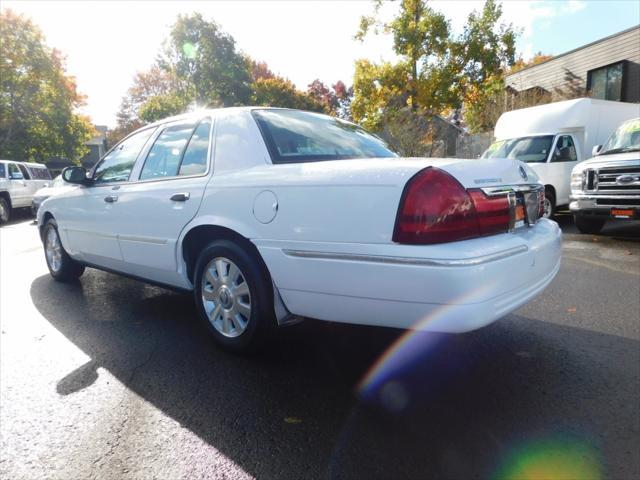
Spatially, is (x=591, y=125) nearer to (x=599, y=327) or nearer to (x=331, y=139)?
(x=599, y=327)

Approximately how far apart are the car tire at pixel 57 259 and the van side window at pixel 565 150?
364 inches

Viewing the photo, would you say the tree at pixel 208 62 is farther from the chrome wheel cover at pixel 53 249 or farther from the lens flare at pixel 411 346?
the lens flare at pixel 411 346

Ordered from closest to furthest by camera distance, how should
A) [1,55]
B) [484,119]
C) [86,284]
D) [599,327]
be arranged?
1. [599,327]
2. [86,284]
3. [484,119]
4. [1,55]

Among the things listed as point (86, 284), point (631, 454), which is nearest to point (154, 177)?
point (86, 284)

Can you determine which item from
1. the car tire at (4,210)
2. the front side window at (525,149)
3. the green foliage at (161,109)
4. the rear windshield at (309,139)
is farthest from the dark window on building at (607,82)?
the green foliage at (161,109)

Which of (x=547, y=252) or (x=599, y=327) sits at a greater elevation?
(x=547, y=252)

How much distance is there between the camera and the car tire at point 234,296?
2795mm

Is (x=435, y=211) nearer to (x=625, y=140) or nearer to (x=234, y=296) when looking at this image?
(x=234, y=296)

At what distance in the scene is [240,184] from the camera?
9.37 feet

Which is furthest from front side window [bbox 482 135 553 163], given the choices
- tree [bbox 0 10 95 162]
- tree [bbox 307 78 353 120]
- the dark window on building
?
tree [bbox 307 78 353 120]

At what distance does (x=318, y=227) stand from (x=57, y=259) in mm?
4245

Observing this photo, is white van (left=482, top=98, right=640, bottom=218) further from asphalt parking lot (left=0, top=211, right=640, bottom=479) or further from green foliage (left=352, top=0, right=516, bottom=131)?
green foliage (left=352, top=0, right=516, bottom=131)

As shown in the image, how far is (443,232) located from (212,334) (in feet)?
6.00

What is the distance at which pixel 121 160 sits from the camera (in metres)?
4.24
